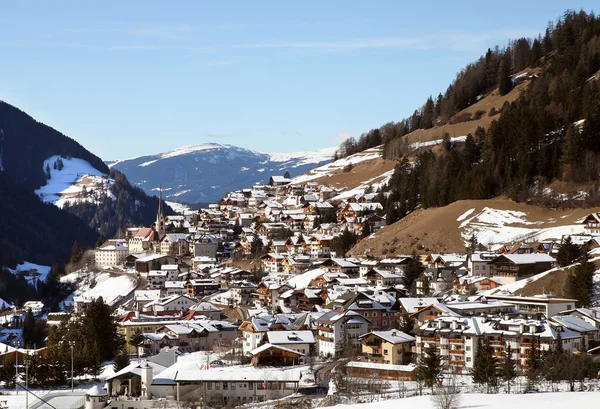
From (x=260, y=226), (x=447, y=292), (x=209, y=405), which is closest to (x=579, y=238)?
(x=447, y=292)

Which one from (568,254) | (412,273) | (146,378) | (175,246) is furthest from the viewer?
(175,246)

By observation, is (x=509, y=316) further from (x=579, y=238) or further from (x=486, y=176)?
(x=486, y=176)

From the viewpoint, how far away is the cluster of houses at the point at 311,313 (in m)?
47.0

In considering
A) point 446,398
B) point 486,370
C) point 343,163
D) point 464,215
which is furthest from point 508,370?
point 343,163

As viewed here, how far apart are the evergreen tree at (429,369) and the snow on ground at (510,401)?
3.08 metres

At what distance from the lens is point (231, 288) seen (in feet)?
279

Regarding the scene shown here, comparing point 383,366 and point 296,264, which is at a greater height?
point 296,264

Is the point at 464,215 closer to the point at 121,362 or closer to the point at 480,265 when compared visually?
the point at 480,265

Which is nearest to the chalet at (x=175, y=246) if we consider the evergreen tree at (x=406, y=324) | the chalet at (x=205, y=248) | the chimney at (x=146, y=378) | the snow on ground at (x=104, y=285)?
the chalet at (x=205, y=248)

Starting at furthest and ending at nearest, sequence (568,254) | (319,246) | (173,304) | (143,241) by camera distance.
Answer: (143,241) → (319,246) → (173,304) → (568,254)

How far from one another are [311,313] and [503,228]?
26.7 m

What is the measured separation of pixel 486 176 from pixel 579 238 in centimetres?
2277

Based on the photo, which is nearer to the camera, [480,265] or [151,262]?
[480,265]

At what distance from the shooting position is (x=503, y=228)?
82.7 m
